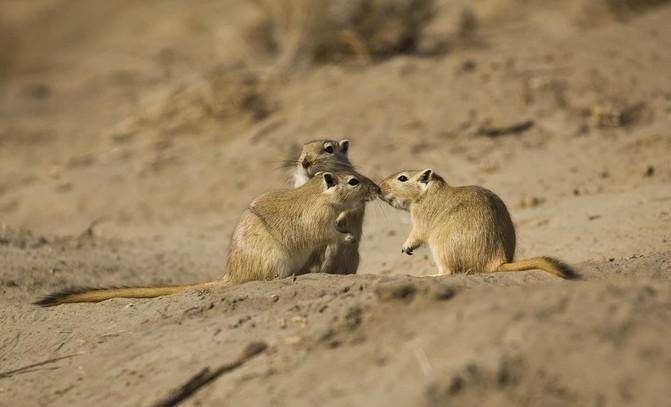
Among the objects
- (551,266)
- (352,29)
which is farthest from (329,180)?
(352,29)

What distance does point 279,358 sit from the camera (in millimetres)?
4012

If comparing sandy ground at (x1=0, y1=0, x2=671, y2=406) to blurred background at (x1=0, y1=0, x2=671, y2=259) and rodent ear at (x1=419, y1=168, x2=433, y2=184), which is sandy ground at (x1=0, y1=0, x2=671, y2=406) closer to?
blurred background at (x1=0, y1=0, x2=671, y2=259)

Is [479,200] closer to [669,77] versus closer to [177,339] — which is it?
[177,339]

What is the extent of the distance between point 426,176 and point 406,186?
0.53 ft

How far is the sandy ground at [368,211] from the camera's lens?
364cm

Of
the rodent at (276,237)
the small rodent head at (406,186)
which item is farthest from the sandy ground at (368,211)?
the small rodent head at (406,186)

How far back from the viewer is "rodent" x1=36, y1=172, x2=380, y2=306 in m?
5.46

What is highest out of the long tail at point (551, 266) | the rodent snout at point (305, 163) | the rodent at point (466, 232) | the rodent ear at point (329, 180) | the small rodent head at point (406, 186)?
the rodent snout at point (305, 163)

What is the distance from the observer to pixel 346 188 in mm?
5680

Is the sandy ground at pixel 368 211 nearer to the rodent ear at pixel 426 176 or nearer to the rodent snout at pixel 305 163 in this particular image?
the rodent ear at pixel 426 176

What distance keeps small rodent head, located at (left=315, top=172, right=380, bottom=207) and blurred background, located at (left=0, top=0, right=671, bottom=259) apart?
178 centimetres

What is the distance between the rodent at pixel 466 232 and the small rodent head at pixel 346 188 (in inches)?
15.0

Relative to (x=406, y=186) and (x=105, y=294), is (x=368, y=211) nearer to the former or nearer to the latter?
(x=406, y=186)

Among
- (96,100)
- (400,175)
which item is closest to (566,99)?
(400,175)
